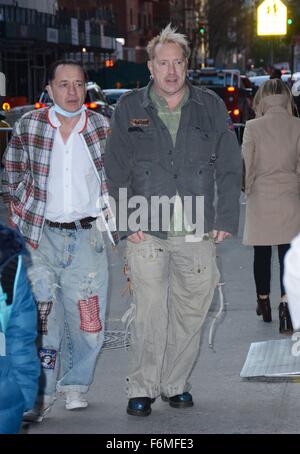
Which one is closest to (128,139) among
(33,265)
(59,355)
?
(33,265)

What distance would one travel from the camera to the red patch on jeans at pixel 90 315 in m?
6.30

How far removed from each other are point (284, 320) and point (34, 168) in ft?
8.83

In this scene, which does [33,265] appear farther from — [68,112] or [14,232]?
[14,232]

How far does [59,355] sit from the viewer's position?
21.3 ft

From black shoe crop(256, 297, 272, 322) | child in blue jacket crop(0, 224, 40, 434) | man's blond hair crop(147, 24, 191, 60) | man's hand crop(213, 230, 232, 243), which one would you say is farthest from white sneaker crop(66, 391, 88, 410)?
black shoe crop(256, 297, 272, 322)

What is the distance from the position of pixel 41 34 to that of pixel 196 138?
134ft

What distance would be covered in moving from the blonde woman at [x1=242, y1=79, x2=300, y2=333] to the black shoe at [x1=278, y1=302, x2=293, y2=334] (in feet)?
0.77

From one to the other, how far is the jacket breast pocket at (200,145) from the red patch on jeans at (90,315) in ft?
3.14

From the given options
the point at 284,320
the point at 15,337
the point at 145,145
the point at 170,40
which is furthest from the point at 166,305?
the point at 15,337

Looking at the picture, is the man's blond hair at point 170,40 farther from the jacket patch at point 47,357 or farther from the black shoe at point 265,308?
the black shoe at point 265,308

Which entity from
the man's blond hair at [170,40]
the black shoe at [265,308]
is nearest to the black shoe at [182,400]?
the man's blond hair at [170,40]

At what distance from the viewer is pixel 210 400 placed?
6.58m

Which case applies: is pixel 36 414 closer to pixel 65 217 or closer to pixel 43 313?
pixel 43 313

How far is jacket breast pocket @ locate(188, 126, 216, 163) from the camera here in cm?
622
